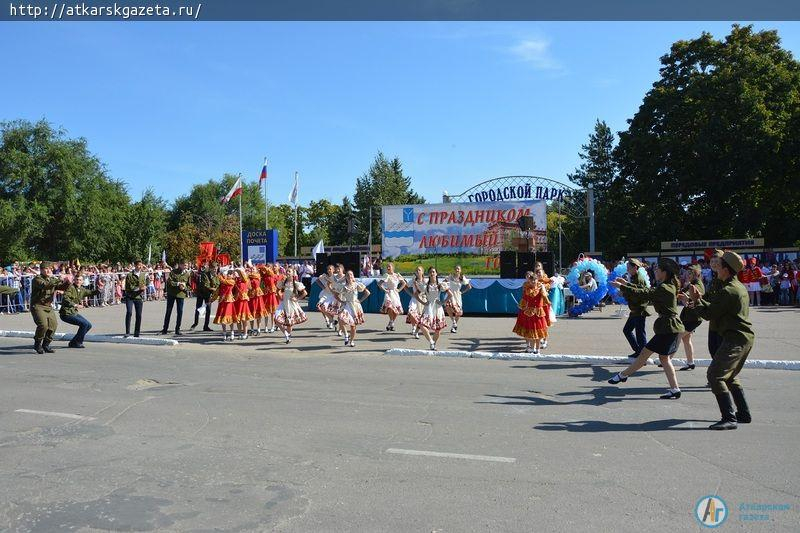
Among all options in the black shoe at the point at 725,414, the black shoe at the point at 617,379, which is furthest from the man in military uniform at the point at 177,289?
the black shoe at the point at 725,414

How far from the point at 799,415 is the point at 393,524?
5.85 m

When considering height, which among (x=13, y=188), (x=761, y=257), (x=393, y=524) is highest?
(x=13, y=188)

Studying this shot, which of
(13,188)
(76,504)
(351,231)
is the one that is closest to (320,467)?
(76,504)

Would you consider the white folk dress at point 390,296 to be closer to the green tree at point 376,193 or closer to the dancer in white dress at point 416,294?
the dancer in white dress at point 416,294

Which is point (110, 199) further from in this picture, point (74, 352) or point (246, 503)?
point (246, 503)

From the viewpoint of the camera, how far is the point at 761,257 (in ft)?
98.5

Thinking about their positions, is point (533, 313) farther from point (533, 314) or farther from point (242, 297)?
point (242, 297)

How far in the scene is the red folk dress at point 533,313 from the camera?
13.2m

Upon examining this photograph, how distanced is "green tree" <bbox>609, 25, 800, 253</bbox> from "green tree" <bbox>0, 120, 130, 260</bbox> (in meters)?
40.2

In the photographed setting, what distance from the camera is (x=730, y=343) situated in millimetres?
7375

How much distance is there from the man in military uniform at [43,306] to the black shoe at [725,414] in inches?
496

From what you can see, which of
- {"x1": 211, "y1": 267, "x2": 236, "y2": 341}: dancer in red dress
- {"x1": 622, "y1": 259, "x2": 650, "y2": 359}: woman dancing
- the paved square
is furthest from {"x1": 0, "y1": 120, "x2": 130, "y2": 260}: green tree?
{"x1": 622, "y1": 259, "x2": 650, "y2": 359}: woman dancing

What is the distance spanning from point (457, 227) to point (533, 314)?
21.2 metres

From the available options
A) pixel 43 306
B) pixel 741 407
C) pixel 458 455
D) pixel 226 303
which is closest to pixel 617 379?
pixel 741 407
